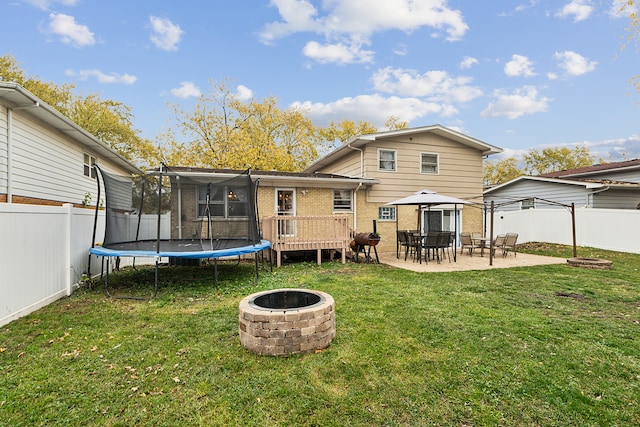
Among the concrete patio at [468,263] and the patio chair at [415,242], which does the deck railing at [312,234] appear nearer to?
the concrete patio at [468,263]

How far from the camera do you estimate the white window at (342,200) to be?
11.5 metres

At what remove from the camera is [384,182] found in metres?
11.9

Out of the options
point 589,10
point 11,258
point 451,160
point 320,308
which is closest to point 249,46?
point 451,160

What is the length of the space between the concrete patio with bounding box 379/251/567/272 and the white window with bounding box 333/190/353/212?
2.25 m

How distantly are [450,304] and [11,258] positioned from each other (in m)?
6.35

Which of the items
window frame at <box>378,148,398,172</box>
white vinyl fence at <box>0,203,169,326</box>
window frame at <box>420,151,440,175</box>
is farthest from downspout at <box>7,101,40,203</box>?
window frame at <box>420,151,440,175</box>

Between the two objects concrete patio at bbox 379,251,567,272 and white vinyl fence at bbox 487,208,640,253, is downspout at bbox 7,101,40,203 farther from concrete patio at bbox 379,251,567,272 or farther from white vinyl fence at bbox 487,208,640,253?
white vinyl fence at bbox 487,208,640,253

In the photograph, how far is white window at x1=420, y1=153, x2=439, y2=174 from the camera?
497 inches

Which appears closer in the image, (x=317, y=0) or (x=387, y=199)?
(x=387, y=199)

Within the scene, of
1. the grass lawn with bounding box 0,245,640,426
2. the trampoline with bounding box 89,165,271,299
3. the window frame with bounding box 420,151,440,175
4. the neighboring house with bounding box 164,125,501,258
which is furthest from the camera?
the window frame with bounding box 420,151,440,175

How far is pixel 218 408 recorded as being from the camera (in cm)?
238

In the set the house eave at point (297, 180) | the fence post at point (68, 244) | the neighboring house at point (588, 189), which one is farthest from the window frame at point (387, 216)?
the fence post at point (68, 244)

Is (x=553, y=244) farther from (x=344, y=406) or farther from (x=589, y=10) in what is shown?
(x=344, y=406)

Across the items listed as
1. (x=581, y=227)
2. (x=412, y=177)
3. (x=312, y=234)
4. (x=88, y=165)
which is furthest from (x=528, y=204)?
(x=88, y=165)
